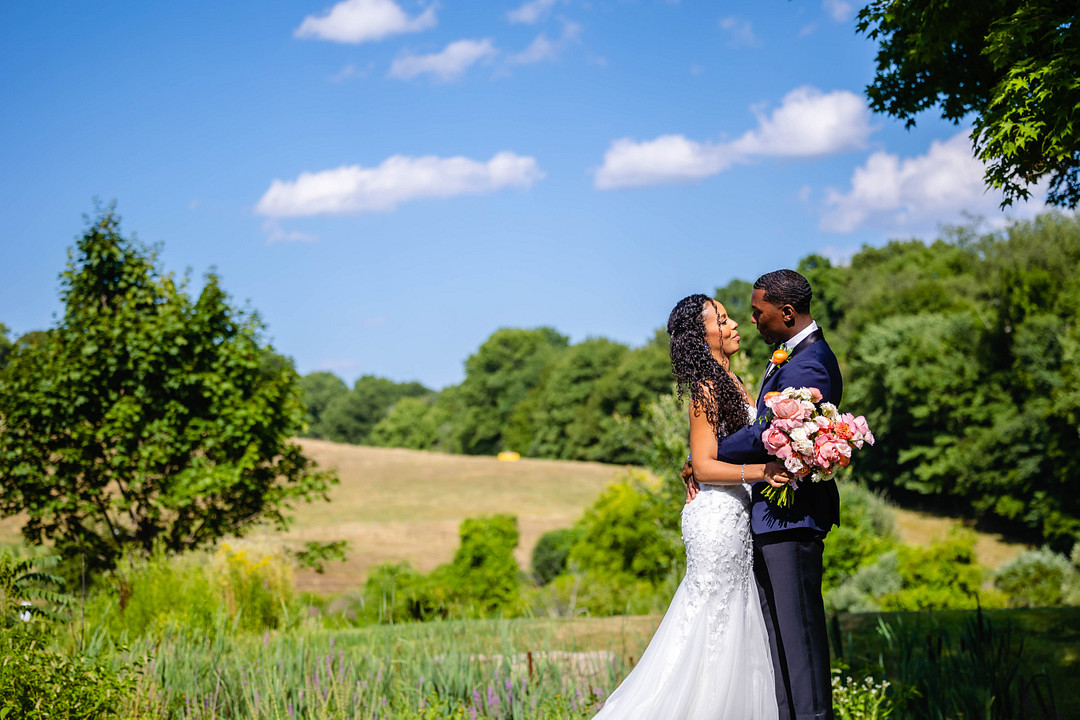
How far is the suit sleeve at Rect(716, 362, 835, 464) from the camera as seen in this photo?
3.81m

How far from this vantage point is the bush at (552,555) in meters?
21.2

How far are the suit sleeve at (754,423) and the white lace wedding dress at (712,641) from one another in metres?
0.21

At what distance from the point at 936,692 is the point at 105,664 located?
Result: 4.95 m

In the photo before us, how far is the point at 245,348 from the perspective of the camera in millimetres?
11078

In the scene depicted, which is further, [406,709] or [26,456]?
[26,456]

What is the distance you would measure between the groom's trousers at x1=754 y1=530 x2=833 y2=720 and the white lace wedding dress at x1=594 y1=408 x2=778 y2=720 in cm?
13

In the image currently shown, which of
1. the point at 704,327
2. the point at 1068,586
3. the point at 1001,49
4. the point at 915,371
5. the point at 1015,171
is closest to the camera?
the point at 704,327

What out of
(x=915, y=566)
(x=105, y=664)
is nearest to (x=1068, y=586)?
(x=915, y=566)

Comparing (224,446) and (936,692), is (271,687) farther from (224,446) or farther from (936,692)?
(224,446)

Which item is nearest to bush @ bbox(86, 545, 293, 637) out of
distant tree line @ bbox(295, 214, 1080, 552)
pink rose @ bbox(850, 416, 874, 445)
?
pink rose @ bbox(850, 416, 874, 445)

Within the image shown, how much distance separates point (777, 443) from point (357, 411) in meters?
97.2

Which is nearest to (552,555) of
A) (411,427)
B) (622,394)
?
(622,394)

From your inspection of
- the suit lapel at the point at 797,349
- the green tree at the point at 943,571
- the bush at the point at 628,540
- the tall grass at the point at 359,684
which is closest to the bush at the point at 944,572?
the green tree at the point at 943,571

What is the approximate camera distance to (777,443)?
11.6ft
